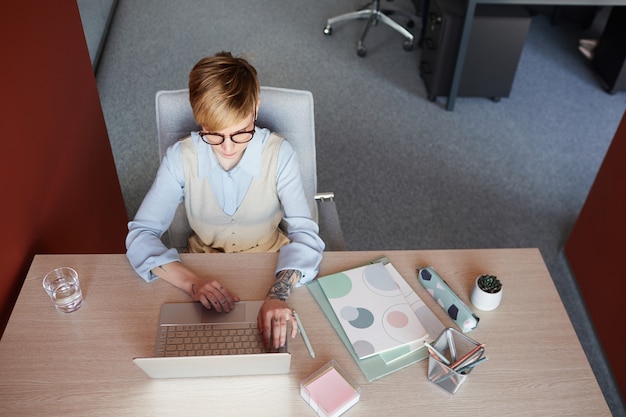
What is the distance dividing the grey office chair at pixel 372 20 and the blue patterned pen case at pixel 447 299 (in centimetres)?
266

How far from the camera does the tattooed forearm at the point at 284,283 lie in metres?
1.44

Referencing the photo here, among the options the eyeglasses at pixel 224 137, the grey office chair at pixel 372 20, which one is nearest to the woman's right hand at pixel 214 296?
the eyeglasses at pixel 224 137

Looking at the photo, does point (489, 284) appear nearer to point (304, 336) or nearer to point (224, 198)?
point (304, 336)

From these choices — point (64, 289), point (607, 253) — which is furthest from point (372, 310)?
point (607, 253)

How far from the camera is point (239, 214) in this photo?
1.73 metres

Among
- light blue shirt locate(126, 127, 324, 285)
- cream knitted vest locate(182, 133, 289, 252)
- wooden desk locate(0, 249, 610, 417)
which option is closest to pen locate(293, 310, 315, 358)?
wooden desk locate(0, 249, 610, 417)

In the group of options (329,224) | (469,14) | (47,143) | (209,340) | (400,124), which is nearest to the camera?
(209,340)

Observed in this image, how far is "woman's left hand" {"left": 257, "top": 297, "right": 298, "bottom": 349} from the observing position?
1.34 meters

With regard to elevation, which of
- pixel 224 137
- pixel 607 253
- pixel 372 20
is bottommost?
pixel 607 253

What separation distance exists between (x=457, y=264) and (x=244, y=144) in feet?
2.13

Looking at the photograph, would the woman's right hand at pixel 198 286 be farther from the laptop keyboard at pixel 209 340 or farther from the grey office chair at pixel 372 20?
the grey office chair at pixel 372 20

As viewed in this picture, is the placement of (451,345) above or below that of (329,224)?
above

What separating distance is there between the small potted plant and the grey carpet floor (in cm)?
109

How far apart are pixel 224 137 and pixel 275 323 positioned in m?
0.48
